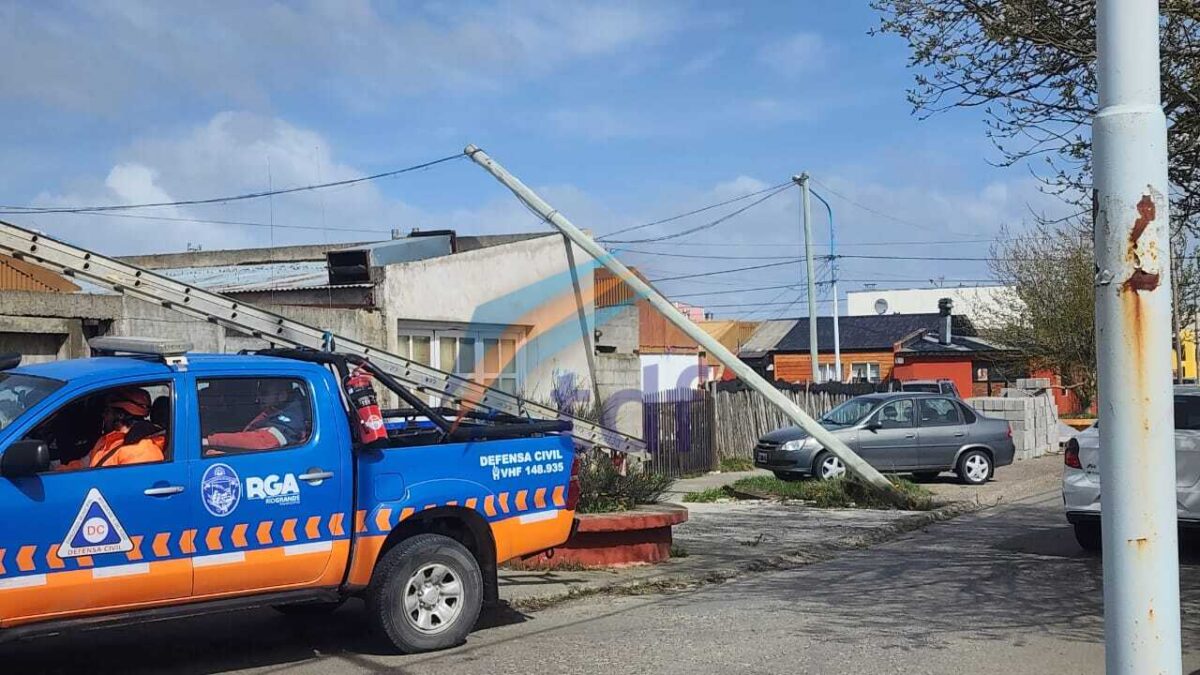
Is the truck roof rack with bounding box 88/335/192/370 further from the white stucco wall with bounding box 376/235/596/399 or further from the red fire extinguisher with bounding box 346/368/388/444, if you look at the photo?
the white stucco wall with bounding box 376/235/596/399

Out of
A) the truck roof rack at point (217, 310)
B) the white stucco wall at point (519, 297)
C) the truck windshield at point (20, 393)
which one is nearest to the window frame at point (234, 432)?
the truck roof rack at point (217, 310)

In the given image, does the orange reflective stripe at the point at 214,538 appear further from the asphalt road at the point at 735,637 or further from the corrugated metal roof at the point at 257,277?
the corrugated metal roof at the point at 257,277

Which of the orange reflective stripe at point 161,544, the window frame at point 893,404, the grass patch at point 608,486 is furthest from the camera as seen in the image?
the window frame at point 893,404

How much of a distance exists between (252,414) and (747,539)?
721cm

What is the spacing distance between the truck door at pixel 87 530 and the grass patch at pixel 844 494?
11.3 metres

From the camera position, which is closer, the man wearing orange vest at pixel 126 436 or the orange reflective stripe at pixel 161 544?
the orange reflective stripe at pixel 161 544

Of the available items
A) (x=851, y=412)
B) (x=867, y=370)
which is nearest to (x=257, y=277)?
(x=851, y=412)

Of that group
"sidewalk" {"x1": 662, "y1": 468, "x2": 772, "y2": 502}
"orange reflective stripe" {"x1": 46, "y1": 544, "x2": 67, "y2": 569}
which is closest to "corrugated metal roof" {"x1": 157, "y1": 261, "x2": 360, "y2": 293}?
"sidewalk" {"x1": 662, "y1": 468, "x2": 772, "y2": 502}

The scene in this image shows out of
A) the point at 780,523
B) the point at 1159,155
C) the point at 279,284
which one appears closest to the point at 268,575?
the point at 1159,155

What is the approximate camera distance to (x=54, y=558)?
6.27 m

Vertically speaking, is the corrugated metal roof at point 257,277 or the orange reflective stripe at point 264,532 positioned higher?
the corrugated metal roof at point 257,277

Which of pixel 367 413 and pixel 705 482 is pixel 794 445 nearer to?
pixel 705 482

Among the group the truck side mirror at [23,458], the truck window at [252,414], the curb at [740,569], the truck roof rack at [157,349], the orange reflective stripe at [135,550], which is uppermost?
the truck roof rack at [157,349]

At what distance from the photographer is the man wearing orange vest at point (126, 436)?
6727 mm
